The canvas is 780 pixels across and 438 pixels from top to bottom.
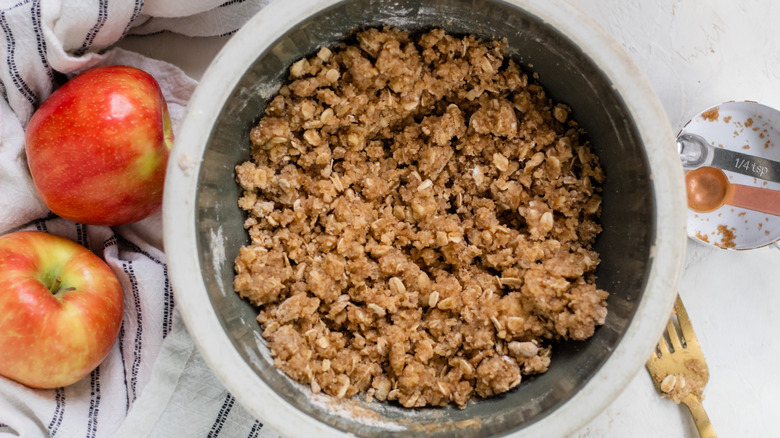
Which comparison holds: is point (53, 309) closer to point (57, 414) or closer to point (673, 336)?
point (57, 414)

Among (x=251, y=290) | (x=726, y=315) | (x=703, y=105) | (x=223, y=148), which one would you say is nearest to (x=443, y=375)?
(x=251, y=290)

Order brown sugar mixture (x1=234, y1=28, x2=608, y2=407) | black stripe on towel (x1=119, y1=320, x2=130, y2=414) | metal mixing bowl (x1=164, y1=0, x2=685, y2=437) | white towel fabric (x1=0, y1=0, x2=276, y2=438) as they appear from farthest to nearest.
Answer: black stripe on towel (x1=119, y1=320, x2=130, y2=414) < white towel fabric (x1=0, y1=0, x2=276, y2=438) < brown sugar mixture (x1=234, y1=28, x2=608, y2=407) < metal mixing bowl (x1=164, y1=0, x2=685, y2=437)

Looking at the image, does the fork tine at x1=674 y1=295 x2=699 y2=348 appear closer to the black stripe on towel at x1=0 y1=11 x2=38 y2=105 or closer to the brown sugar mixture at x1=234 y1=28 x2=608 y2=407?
the brown sugar mixture at x1=234 y1=28 x2=608 y2=407

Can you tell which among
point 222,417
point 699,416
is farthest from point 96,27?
point 699,416

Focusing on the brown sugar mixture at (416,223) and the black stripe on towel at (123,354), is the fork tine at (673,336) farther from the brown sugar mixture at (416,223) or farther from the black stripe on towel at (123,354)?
the black stripe on towel at (123,354)

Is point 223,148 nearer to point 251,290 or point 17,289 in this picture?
point 251,290

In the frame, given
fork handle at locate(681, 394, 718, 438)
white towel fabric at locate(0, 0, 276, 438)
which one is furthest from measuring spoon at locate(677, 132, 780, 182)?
white towel fabric at locate(0, 0, 276, 438)

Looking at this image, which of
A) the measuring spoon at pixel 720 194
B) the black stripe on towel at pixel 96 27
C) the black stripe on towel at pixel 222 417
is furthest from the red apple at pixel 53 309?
the measuring spoon at pixel 720 194
